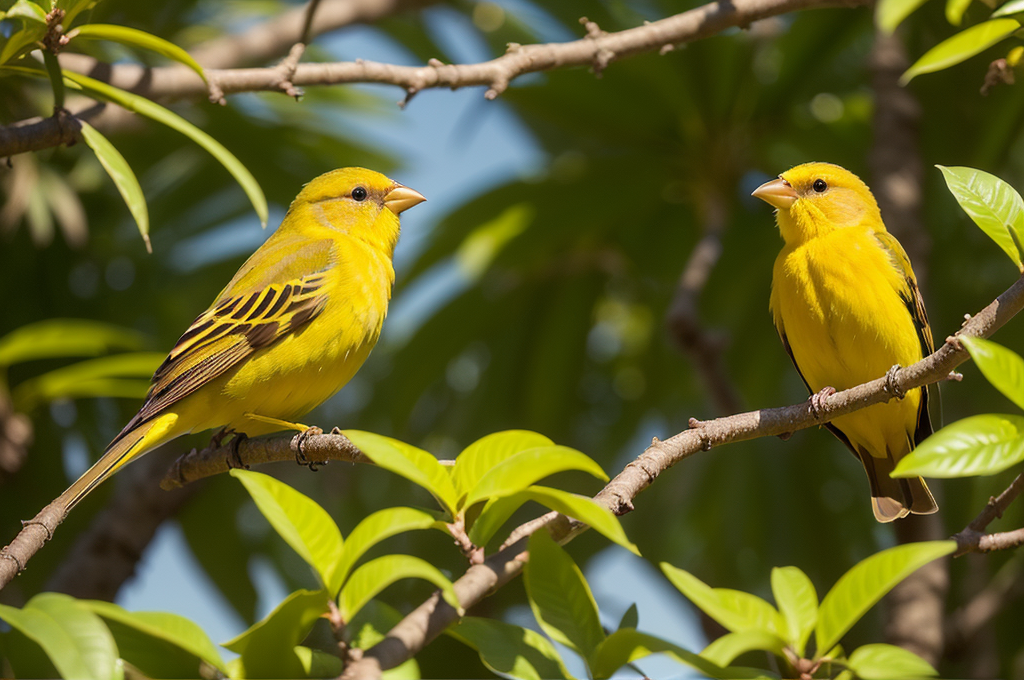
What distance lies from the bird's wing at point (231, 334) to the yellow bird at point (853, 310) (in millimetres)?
1887

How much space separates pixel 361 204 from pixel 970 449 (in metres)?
3.18

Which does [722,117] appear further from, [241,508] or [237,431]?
[241,508]

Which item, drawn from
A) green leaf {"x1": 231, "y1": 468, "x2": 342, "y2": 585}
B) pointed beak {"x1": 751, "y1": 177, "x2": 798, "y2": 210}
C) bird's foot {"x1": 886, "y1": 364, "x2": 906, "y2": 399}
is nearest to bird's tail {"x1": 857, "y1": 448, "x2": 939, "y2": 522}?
pointed beak {"x1": 751, "y1": 177, "x2": 798, "y2": 210}

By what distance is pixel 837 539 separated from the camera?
6219mm

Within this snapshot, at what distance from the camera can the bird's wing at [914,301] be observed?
379cm

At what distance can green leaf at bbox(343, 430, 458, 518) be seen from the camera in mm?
1682

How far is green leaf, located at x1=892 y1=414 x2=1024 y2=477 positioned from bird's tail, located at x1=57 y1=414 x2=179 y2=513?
2.20m

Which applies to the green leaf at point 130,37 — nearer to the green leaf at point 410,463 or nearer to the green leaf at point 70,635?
the green leaf at point 410,463

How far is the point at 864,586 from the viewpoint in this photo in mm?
1700

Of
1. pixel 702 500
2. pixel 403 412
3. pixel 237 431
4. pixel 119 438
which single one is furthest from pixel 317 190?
pixel 702 500

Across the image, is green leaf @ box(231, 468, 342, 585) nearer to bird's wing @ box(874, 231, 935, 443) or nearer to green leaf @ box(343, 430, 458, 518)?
green leaf @ box(343, 430, 458, 518)

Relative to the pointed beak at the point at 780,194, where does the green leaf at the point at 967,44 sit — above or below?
below

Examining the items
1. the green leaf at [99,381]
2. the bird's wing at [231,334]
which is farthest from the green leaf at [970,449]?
the green leaf at [99,381]

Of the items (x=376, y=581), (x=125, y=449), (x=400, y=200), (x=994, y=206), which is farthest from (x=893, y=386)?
(x=400, y=200)
